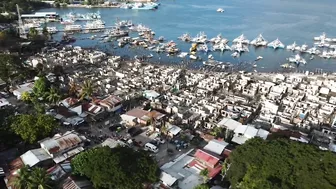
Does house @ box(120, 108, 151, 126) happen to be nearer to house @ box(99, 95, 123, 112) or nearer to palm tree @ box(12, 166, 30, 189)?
house @ box(99, 95, 123, 112)

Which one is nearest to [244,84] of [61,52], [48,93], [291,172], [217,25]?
[291,172]

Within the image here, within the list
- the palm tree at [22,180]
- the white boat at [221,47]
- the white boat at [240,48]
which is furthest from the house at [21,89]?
the white boat at [240,48]

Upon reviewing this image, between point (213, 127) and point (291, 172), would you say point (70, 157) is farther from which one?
point (291, 172)

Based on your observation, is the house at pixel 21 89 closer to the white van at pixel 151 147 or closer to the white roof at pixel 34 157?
the white roof at pixel 34 157

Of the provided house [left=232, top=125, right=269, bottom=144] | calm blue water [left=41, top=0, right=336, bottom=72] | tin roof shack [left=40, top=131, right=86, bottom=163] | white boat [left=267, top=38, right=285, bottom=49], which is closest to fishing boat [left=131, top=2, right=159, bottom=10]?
calm blue water [left=41, top=0, right=336, bottom=72]

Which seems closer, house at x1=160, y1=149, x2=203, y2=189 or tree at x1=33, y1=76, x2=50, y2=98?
house at x1=160, y1=149, x2=203, y2=189
